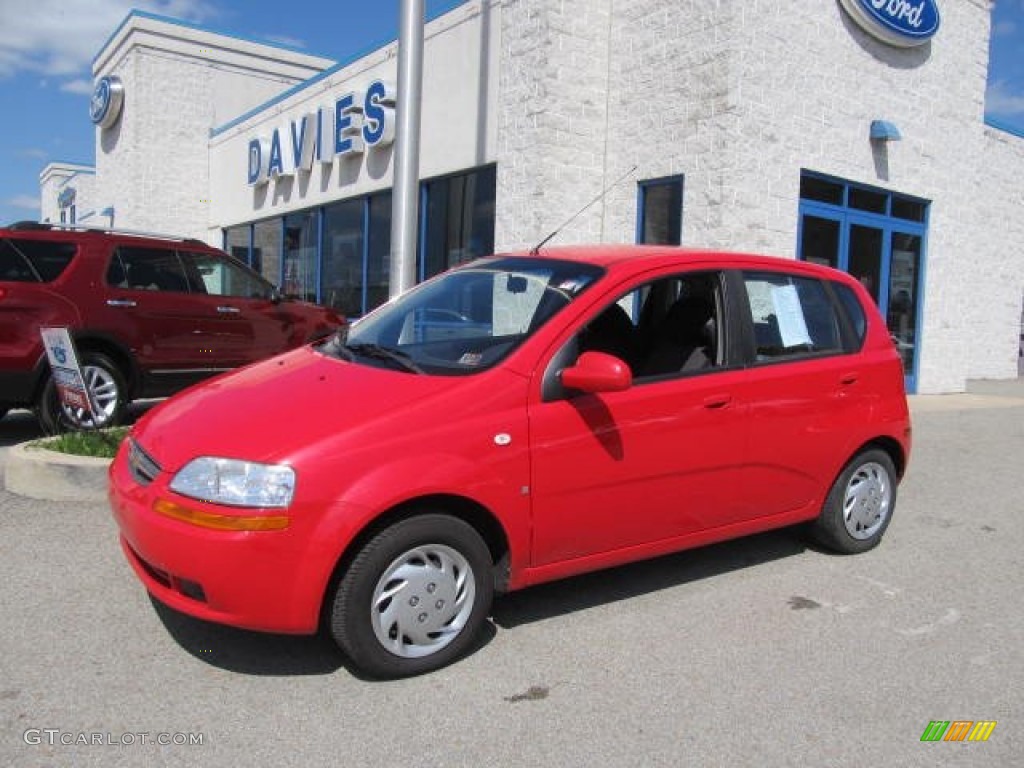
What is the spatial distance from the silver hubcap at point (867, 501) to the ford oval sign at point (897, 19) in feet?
26.4

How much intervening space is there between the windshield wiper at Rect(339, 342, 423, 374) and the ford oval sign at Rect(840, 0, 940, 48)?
945cm

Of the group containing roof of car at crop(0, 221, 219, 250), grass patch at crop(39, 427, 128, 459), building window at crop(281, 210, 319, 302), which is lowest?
grass patch at crop(39, 427, 128, 459)

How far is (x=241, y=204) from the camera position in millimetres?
19656

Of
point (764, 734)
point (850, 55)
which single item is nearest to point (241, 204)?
point (850, 55)

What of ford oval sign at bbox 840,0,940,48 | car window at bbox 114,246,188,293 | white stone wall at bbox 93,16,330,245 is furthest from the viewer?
white stone wall at bbox 93,16,330,245

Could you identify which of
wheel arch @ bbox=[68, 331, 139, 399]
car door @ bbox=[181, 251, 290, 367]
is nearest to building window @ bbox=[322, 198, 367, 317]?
car door @ bbox=[181, 251, 290, 367]

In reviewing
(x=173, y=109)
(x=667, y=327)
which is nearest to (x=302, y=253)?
(x=173, y=109)

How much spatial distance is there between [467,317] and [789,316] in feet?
5.89

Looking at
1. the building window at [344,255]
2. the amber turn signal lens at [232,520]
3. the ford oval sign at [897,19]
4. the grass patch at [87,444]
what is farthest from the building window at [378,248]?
the amber turn signal lens at [232,520]

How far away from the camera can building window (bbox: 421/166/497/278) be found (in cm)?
1182

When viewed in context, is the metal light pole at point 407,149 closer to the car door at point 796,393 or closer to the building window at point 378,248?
the car door at point 796,393

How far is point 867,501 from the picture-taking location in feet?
16.9

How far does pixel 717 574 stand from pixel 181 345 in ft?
19.1

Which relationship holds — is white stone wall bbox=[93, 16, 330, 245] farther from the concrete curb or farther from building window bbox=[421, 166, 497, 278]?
the concrete curb
